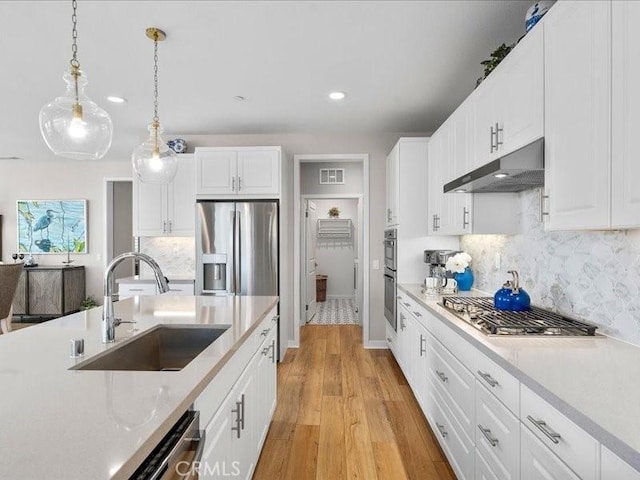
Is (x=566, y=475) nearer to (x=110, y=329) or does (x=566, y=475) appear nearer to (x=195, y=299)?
(x=110, y=329)

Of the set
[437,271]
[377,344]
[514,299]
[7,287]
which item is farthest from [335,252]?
[514,299]

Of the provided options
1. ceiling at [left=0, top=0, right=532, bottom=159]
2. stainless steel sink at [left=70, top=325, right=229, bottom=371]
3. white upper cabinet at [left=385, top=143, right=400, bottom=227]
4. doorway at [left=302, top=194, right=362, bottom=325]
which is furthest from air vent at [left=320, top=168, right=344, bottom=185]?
stainless steel sink at [left=70, top=325, right=229, bottom=371]

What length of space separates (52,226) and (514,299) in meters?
6.98

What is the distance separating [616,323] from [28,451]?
2.06 metres

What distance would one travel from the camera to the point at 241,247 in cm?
370

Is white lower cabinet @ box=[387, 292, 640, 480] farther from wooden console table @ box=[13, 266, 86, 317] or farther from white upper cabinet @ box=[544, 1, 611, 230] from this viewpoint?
wooden console table @ box=[13, 266, 86, 317]

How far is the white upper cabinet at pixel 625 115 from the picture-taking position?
1043mm

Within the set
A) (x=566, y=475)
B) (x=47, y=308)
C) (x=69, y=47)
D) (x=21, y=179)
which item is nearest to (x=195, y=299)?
(x=69, y=47)

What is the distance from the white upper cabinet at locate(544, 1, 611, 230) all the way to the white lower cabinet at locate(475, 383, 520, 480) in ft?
2.55

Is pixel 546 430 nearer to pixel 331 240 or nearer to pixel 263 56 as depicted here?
pixel 263 56

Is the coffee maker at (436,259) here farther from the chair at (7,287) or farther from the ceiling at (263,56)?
the chair at (7,287)

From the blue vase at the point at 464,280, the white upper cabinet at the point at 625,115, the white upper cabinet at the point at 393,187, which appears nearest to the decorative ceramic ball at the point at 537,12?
the white upper cabinet at the point at 625,115

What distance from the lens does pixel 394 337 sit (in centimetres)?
365

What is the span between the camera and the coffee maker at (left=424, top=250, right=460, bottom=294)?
2848 millimetres
